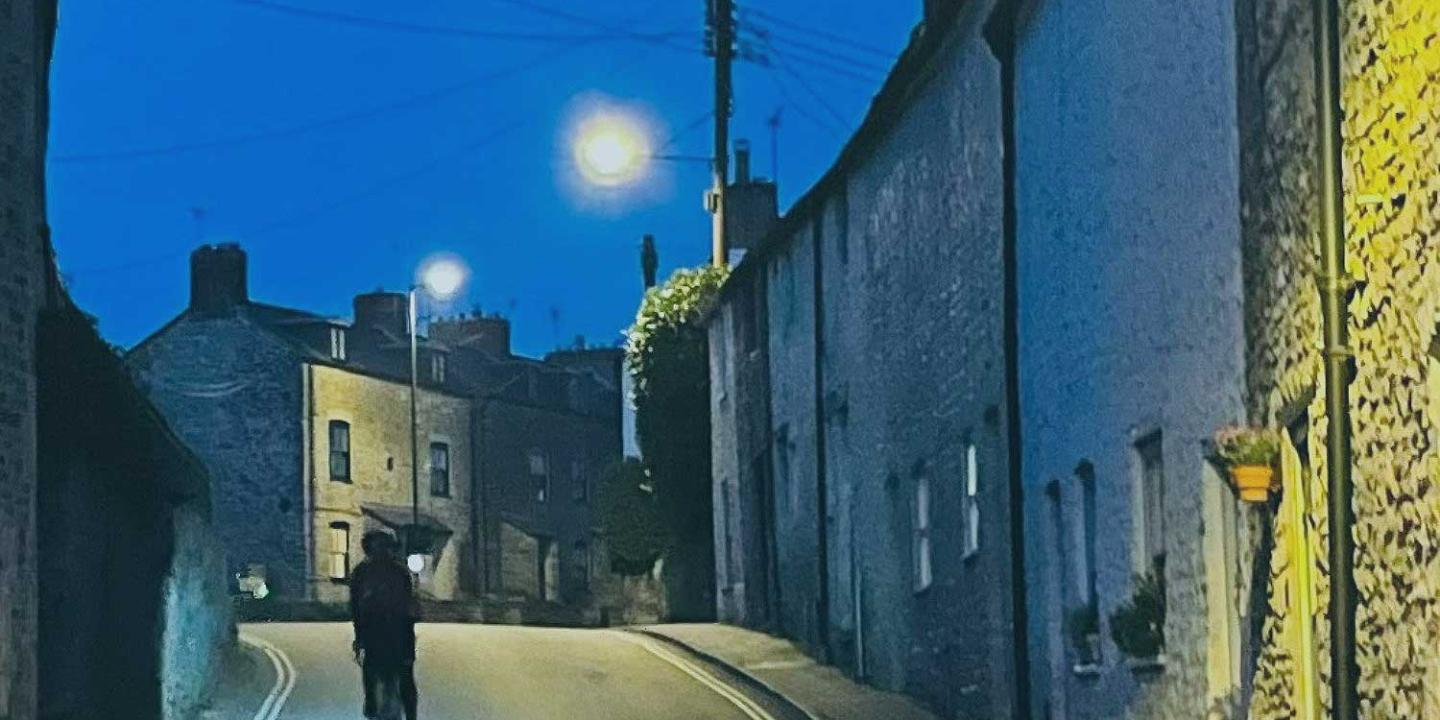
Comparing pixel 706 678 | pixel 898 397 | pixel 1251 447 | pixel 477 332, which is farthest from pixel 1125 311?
pixel 477 332

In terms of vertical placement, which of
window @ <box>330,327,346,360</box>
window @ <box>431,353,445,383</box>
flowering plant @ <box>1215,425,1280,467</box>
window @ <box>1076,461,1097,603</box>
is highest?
window @ <box>330,327,346,360</box>

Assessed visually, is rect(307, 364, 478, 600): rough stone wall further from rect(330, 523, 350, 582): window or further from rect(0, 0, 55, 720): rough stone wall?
rect(0, 0, 55, 720): rough stone wall

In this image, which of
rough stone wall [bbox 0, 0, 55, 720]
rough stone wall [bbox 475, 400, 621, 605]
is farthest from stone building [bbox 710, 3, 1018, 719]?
rough stone wall [bbox 475, 400, 621, 605]

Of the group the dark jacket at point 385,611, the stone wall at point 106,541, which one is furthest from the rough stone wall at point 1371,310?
the stone wall at point 106,541

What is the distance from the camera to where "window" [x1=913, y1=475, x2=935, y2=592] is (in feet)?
81.0

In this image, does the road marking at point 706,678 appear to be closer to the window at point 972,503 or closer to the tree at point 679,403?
the window at point 972,503

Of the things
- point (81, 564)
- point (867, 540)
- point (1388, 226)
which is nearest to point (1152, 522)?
point (1388, 226)

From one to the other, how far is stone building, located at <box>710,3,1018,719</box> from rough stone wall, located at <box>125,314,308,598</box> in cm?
2548

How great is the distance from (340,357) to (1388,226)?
5323 centimetres

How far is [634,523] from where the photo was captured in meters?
45.2

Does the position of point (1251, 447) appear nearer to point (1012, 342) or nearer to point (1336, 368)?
point (1336, 368)

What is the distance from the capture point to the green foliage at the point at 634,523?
4478 cm

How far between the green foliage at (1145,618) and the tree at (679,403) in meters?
26.4

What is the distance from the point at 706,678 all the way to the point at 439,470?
37002 millimetres
